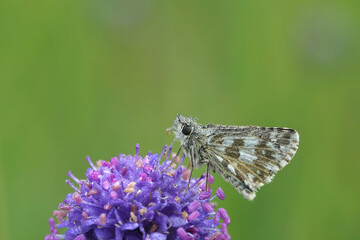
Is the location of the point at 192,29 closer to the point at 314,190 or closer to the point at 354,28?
the point at 354,28

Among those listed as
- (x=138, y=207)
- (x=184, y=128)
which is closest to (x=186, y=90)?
(x=184, y=128)

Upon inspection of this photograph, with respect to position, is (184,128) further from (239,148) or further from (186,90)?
(186,90)

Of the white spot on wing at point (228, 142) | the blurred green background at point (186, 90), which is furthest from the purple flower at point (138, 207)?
the blurred green background at point (186, 90)

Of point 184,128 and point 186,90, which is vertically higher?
point 186,90

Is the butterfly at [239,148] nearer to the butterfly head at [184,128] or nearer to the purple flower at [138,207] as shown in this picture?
the butterfly head at [184,128]

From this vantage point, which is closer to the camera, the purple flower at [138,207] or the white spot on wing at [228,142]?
the purple flower at [138,207]

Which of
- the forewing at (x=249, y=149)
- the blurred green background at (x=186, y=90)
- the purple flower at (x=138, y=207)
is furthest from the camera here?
the blurred green background at (x=186, y=90)

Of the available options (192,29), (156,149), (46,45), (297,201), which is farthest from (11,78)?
(297,201)

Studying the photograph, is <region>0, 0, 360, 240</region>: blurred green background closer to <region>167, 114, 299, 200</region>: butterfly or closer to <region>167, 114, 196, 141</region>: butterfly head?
<region>167, 114, 299, 200</region>: butterfly
